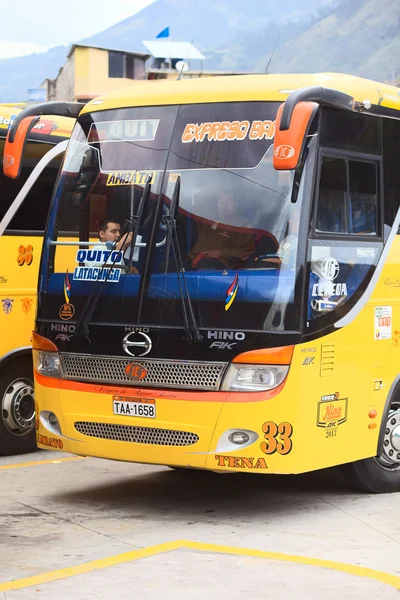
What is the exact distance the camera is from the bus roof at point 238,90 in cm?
806

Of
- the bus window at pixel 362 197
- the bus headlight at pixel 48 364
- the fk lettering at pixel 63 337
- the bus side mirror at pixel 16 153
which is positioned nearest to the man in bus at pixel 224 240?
the bus window at pixel 362 197

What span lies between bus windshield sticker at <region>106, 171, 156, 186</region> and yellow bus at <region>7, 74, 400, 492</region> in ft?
0.05

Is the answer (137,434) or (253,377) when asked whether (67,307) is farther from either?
Answer: (253,377)

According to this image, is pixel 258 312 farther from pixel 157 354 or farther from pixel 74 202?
pixel 74 202

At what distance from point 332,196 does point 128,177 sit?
4.91ft

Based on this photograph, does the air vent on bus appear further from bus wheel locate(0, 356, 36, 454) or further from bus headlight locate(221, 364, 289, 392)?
bus wheel locate(0, 356, 36, 454)

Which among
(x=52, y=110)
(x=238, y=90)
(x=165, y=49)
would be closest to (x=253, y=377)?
(x=238, y=90)

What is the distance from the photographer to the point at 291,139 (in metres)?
7.11

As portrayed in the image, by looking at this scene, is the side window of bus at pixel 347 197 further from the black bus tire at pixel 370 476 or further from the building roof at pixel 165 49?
the building roof at pixel 165 49

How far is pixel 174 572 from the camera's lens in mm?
6289

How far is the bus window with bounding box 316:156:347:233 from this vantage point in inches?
312

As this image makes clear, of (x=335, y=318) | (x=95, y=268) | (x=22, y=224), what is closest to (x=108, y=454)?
(x=95, y=268)

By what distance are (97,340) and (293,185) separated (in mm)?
1804

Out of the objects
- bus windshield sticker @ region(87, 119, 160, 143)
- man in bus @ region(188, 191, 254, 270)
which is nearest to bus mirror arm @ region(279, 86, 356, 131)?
man in bus @ region(188, 191, 254, 270)
